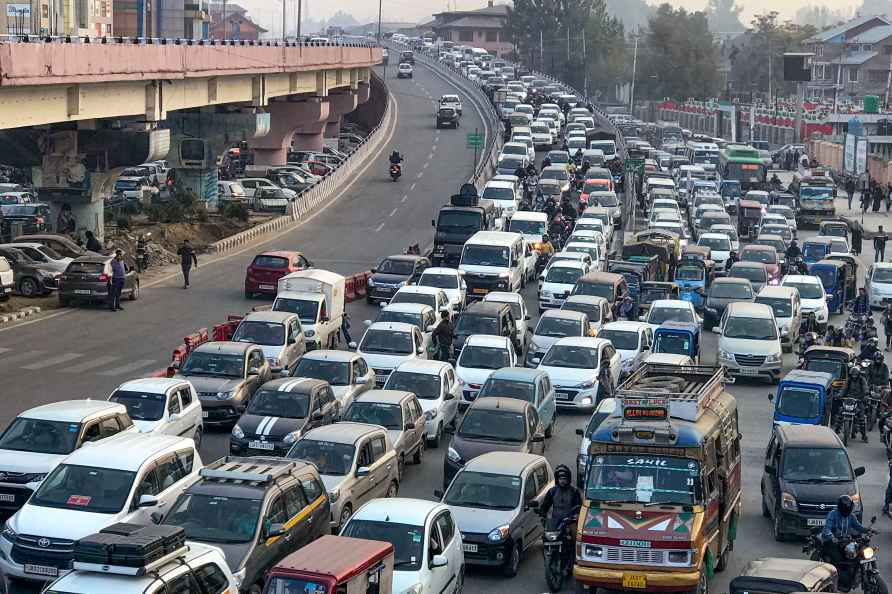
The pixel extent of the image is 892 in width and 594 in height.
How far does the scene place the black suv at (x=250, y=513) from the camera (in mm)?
16344

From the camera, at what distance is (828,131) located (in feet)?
380

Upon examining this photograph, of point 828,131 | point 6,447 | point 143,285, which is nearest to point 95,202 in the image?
point 143,285

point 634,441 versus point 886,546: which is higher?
point 634,441

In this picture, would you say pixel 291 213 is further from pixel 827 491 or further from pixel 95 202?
pixel 827 491

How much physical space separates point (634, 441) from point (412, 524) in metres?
2.88

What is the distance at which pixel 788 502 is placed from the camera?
69.2 feet

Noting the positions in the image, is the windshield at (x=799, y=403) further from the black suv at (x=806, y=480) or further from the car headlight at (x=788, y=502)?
the car headlight at (x=788, y=502)

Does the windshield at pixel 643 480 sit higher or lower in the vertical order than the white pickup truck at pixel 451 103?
lower

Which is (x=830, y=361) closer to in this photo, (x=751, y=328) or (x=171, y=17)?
(x=751, y=328)

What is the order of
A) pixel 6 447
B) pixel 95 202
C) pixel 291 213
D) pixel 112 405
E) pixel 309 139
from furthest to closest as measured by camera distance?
pixel 309 139, pixel 291 213, pixel 95 202, pixel 112 405, pixel 6 447

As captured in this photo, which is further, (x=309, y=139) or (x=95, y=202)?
(x=309, y=139)

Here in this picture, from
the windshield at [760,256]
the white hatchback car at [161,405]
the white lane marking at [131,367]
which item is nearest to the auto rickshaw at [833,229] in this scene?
the windshield at [760,256]

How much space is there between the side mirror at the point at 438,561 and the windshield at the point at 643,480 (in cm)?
194

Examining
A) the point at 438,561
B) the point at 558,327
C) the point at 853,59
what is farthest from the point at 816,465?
the point at 853,59
